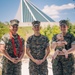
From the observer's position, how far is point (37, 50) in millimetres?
4488

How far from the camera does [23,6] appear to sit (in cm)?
A: 9444

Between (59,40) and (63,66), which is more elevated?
(59,40)

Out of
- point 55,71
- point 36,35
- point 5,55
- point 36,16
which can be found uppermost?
point 36,16

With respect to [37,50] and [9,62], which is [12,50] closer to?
[9,62]

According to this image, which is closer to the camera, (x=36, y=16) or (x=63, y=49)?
(x=63, y=49)

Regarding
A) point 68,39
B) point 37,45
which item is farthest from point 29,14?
point 68,39

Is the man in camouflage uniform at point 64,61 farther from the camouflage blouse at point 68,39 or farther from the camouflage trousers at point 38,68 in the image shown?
the camouflage trousers at point 38,68

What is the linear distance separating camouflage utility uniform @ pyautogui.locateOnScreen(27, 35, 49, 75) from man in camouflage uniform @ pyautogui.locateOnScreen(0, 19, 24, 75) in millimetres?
213

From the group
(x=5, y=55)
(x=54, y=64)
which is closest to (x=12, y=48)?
(x=5, y=55)

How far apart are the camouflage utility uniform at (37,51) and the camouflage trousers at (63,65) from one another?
21cm

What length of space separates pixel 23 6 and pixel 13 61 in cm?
9102

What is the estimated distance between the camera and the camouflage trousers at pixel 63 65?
4.36m

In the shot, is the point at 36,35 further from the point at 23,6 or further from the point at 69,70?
the point at 23,6

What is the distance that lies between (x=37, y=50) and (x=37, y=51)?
0.02m
